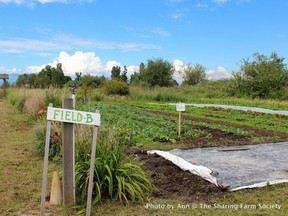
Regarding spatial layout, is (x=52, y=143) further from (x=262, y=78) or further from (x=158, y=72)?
(x=158, y=72)

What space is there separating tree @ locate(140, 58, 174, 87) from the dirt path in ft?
103

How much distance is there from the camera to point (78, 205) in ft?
11.9

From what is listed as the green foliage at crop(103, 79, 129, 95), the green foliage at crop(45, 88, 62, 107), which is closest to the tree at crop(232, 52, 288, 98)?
the green foliage at crop(103, 79, 129, 95)

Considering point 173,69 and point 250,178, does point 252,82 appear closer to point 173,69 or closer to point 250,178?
point 173,69

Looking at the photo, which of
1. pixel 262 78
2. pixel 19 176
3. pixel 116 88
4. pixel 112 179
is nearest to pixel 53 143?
pixel 19 176

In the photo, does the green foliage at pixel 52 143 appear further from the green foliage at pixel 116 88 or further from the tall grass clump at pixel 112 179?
the green foliage at pixel 116 88

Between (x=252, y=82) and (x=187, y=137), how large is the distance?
22393 mm

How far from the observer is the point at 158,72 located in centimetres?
3881

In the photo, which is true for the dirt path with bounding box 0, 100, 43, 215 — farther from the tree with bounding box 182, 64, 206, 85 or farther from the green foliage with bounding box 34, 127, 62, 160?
the tree with bounding box 182, 64, 206, 85

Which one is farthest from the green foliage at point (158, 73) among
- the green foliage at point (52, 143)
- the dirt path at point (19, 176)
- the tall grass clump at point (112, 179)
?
the tall grass clump at point (112, 179)

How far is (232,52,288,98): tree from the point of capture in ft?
90.5

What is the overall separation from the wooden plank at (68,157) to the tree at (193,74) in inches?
1546

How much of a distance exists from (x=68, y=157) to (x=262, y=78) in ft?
87.0

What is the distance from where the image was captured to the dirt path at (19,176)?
371cm
